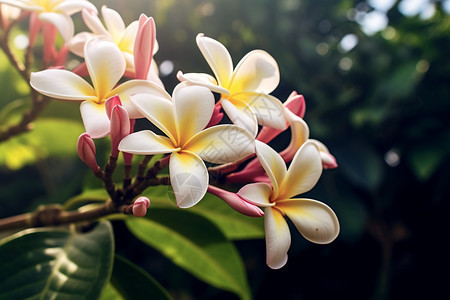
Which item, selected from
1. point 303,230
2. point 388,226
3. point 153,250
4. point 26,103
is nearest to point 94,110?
point 303,230

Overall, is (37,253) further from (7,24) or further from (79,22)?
(79,22)

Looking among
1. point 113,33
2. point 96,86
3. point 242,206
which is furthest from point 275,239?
point 113,33

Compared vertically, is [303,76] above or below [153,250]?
above

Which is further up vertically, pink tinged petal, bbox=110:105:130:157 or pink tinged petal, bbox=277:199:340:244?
pink tinged petal, bbox=110:105:130:157

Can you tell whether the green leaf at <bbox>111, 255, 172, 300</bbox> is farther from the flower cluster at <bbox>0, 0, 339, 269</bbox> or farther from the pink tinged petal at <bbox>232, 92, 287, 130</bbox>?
the pink tinged petal at <bbox>232, 92, 287, 130</bbox>

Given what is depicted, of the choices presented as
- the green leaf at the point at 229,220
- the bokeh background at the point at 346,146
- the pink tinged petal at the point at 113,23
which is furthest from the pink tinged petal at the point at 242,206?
the bokeh background at the point at 346,146

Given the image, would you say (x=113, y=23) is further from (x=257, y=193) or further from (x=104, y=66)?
(x=257, y=193)

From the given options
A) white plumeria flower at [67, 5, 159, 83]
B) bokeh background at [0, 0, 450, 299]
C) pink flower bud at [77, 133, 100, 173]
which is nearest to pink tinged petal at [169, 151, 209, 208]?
pink flower bud at [77, 133, 100, 173]
